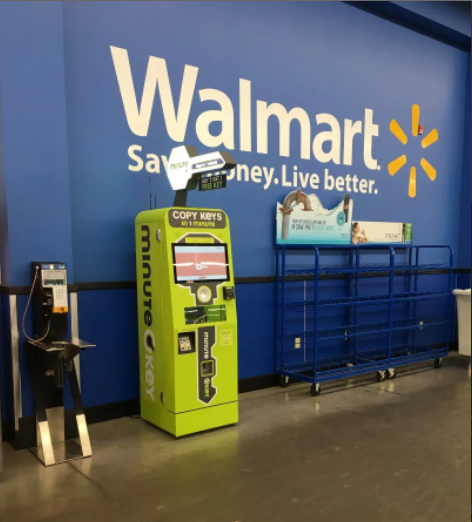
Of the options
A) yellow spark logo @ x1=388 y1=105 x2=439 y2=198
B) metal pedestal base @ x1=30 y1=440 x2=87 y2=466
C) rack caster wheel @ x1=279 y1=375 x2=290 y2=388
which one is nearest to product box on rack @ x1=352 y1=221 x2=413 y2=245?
yellow spark logo @ x1=388 y1=105 x2=439 y2=198

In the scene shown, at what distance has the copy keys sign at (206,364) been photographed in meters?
3.43

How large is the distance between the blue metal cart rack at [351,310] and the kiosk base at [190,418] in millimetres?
1048

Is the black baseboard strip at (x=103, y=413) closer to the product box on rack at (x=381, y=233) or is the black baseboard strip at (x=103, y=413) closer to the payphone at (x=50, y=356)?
the payphone at (x=50, y=356)

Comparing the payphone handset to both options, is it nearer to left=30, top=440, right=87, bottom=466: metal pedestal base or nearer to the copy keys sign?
left=30, top=440, right=87, bottom=466: metal pedestal base

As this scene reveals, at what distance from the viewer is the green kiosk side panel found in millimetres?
3322

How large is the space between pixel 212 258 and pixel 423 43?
4277 millimetres

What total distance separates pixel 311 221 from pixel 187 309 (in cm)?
201

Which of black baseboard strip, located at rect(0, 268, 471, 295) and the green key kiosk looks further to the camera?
the green key kiosk

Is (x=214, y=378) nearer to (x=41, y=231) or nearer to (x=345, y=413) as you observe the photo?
(x=345, y=413)

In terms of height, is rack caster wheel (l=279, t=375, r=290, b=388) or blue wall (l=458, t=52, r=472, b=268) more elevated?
blue wall (l=458, t=52, r=472, b=268)

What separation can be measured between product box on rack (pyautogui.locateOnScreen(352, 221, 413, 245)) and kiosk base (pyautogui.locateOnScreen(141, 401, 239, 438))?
2571mm

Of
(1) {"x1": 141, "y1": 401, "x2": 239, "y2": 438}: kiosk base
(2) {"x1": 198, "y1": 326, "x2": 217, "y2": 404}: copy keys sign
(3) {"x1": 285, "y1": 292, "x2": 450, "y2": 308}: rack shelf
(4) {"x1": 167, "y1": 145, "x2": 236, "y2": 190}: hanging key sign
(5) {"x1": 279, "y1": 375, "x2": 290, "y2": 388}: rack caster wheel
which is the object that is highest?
(4) {"x1": 167, "y1": 145, "x2": 236, "y2": 190}: hanging key sign

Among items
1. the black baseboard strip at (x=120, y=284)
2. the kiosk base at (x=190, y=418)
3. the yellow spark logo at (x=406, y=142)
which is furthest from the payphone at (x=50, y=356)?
the yellow spark logo at (x=406, y=142)

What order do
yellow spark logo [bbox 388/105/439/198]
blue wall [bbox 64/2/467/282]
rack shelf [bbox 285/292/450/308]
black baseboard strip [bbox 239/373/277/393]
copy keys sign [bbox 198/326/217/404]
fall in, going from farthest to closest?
yellow spark logo [bbox 388/105/439/198], rack shelf [bbox 285/292/450/308], black baseboard strip [bbox 239/373/277/393], blue wall [bbox 64/2/467/282], copy keys sign [bbox 198/326/217/404]
